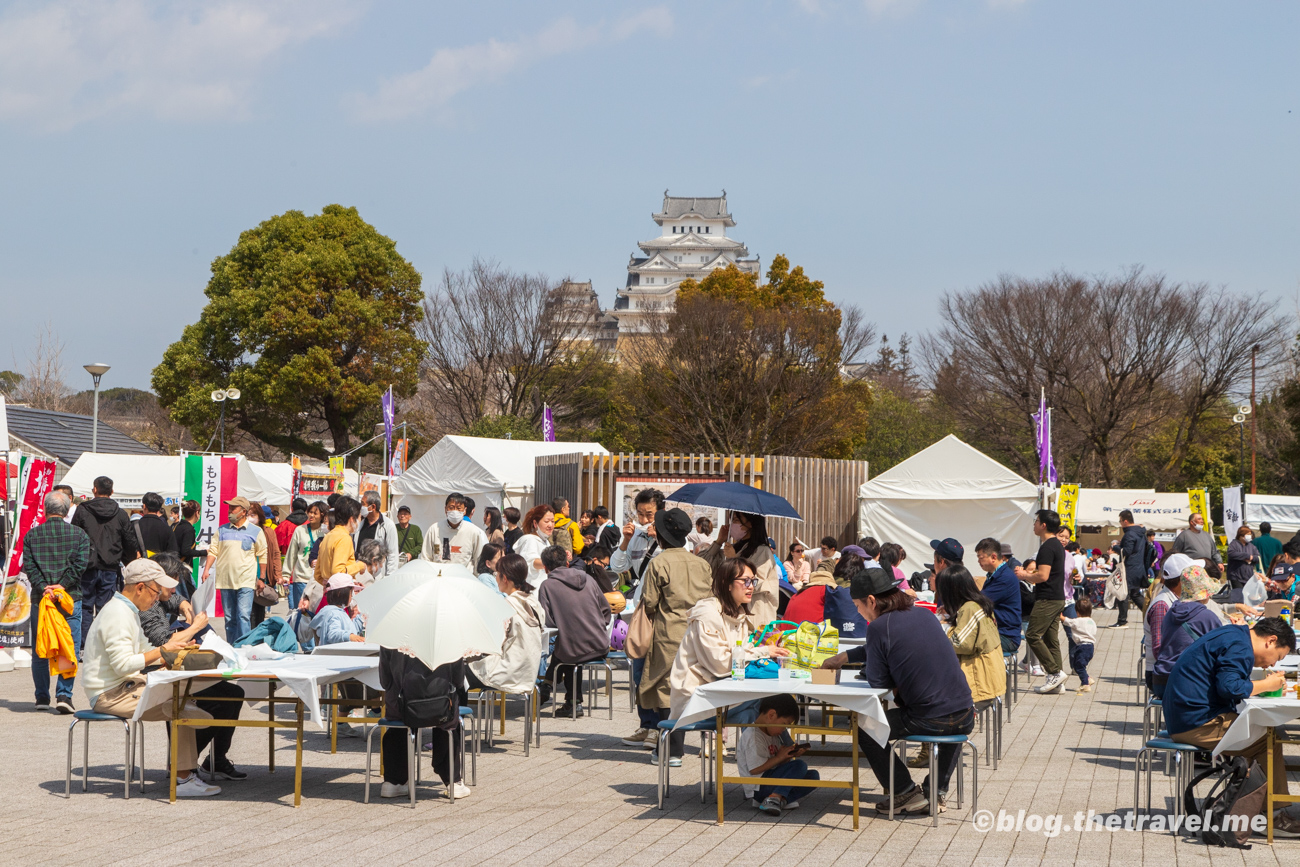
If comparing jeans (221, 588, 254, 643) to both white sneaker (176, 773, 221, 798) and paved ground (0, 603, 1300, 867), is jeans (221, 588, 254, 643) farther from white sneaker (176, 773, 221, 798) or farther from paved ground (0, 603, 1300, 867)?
white sneaker (176, 773, 221, 798)

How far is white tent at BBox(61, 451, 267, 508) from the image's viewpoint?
2416 cm

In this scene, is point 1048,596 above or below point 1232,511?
below

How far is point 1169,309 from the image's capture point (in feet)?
120

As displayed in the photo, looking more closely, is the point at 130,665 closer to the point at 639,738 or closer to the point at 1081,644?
the point at 639,738

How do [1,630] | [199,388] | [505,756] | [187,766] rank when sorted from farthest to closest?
[199,388] < [1,630] < [505,756] < [187,766]

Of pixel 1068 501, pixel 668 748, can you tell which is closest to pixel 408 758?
pixel 668 748

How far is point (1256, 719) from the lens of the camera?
5.84m

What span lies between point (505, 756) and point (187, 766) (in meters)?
2.18

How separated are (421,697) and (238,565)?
653cm

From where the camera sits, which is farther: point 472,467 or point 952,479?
point 472,467

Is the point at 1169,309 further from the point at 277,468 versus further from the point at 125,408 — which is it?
the point at 125,408

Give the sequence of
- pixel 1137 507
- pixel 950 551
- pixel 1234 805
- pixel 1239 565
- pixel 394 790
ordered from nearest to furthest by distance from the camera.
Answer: pixel 1234 805 → pixel 394 790 → pixel 950 551 → pixel 1239 565 → pixel 1137 507

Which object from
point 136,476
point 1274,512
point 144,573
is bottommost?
point 144,573

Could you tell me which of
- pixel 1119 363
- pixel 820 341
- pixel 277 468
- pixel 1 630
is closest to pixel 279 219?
pixel 277 468
